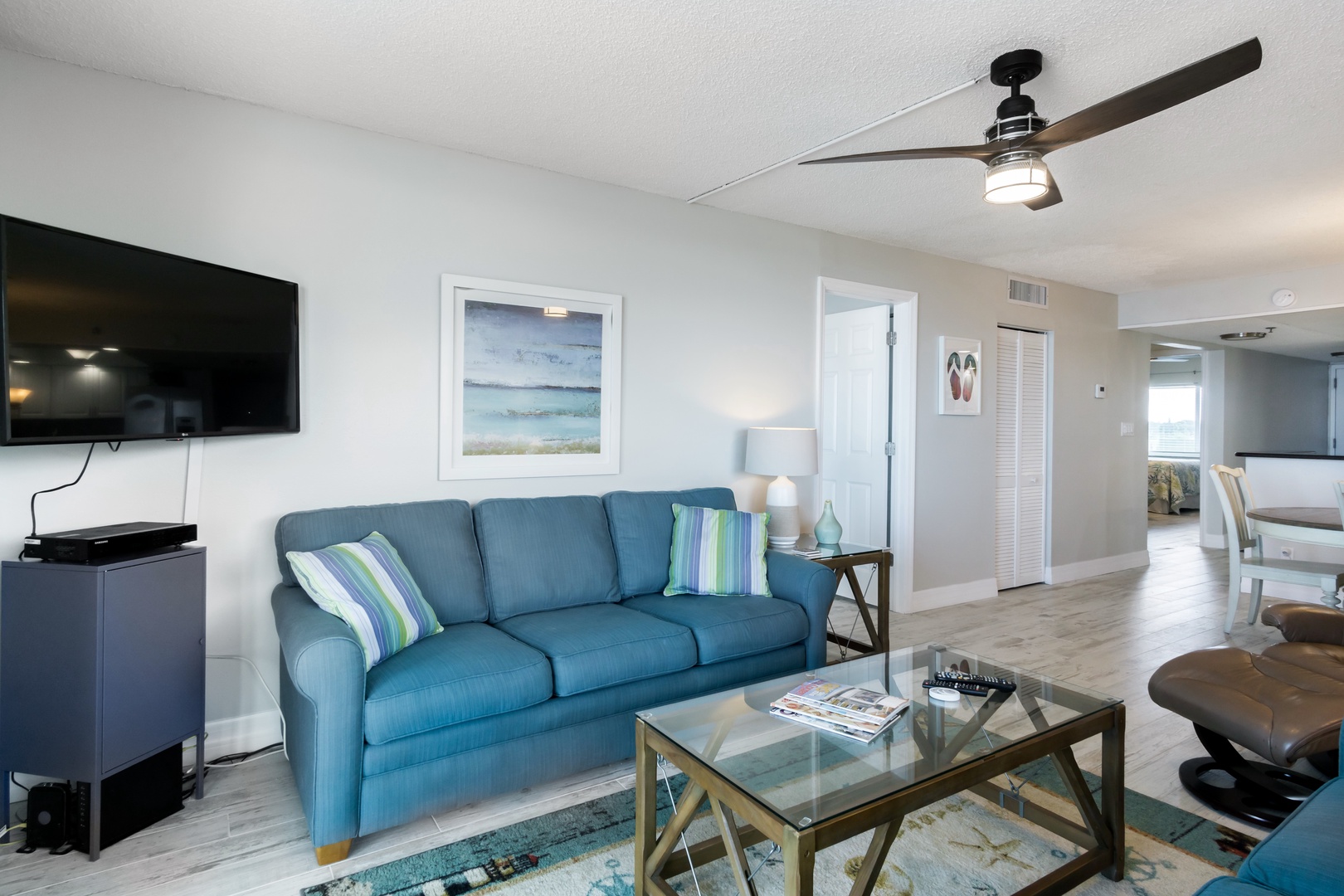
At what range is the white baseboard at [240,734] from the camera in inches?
103

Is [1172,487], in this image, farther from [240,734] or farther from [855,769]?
[240,734]

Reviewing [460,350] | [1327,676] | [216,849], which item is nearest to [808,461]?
[460,350]

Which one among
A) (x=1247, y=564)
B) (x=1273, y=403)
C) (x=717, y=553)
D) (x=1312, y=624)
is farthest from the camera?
(x=1273, y=403)

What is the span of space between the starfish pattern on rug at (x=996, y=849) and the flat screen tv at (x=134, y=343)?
2.62 metres

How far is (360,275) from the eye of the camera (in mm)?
2895

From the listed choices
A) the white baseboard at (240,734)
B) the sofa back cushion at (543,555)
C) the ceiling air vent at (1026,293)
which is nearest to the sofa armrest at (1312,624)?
the sofa back cushion at (543,555)

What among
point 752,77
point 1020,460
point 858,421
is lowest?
point 1020,460

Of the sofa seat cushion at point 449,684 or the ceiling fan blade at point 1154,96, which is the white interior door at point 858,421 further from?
the sofa seat cushion at point 449,684

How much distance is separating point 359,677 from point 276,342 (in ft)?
4.33

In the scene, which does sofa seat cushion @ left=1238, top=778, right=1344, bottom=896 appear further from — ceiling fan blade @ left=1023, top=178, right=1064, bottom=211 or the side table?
the side table

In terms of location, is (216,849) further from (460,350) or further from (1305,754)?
(1305,754)

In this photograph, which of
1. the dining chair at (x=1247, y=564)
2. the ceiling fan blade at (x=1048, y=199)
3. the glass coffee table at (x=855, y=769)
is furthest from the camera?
the dining chair at (x=1247, y=564)

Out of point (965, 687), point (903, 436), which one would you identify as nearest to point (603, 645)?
point (965, 687)

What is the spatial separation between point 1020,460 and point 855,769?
449 centimetres
